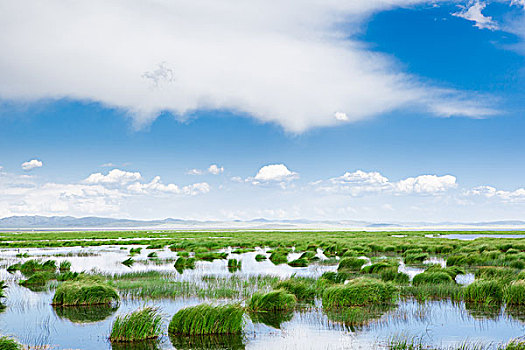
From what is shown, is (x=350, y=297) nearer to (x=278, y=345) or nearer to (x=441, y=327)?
(x=441, y=327)

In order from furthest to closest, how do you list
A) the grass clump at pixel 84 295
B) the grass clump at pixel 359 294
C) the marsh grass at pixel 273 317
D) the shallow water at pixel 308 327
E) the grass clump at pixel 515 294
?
the grass clump at pixel 84 295 < the grass clump at pixel 359 294 < the grass clump at pixel 515 294 < the marsh grass at pixel 273 317 < the shallow water at pixel 308 327

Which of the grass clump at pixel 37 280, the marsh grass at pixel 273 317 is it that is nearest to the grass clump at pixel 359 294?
the marsh grass at pixel 273 317

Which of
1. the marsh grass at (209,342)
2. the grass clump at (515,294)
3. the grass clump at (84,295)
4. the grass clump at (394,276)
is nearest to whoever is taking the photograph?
the marsh grass at (209,342)

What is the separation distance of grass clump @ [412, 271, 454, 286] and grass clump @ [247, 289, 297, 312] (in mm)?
7717

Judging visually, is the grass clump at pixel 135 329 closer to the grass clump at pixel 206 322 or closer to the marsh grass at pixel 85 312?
the grass clump at pixel 206 322

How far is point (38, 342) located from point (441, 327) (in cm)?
1258

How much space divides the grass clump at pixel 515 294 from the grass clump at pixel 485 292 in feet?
1.16

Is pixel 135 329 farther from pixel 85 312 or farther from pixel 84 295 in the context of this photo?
pixel 84 295

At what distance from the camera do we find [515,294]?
1833cm

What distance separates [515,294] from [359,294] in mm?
5983

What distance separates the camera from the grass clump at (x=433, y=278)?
22.5 metres

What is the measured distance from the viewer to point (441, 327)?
50.4 ft

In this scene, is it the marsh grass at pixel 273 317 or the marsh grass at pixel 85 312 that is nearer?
the marsh grass at pixel 273 317

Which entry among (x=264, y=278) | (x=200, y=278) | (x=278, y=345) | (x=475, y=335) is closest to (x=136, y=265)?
(x=200, y=278)
